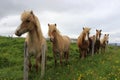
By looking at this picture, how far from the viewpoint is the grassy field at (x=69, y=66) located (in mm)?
14398

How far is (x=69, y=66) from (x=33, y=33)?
10.2 feet

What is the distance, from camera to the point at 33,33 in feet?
61.0

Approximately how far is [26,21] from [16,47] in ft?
56.6

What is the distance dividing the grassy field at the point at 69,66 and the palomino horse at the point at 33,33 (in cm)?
128

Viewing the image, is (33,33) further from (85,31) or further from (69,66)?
(85,31)

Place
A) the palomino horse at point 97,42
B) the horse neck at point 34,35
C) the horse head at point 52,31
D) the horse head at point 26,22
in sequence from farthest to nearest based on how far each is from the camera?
the palomino horse at point 97,42, the horse head at point 52,31, the horse neck at point 34,35, the horse head at point 26,22

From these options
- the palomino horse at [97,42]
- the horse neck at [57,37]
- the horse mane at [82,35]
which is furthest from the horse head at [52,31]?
the palomino horse at [97,42]

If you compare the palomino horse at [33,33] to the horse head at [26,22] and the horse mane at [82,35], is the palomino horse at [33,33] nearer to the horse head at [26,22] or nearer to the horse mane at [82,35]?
the horse head at [26,22]

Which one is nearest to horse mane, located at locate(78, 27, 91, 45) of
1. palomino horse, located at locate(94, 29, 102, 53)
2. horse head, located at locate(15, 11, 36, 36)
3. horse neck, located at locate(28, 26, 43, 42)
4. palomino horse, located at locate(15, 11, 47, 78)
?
palomino horse, located at locate(94, 29, 102, 53)

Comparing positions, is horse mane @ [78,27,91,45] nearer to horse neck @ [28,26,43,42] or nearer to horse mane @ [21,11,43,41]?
horse mane @ [21,11,43,41]

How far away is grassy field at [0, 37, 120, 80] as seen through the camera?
14.4m

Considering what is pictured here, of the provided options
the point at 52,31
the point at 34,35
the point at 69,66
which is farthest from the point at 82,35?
the point at 34,35

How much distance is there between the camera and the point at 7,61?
1099 inches

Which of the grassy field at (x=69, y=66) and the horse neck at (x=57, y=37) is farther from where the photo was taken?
the horse neck at (x=57, y=37)
